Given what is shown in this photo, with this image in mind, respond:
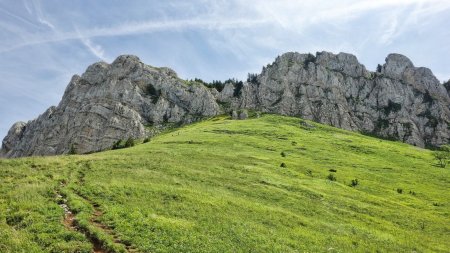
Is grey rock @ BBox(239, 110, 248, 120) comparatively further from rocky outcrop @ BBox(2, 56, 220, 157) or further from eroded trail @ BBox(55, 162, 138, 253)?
eroded trail @ BBox(55, 162, 138, 253)

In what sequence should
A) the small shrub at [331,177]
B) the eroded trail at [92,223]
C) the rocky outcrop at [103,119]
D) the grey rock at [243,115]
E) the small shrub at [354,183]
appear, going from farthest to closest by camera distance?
the rocky outcrop at [103,119] < the grey rock at [243,115] < the small shrub at [331,177] < the small shrub at [354,183] < the eroded trail at [92,223]

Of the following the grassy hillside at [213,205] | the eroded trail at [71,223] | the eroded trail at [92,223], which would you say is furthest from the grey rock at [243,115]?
the eroded trail at [71,223]

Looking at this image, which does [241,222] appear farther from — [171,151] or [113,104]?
[113,104]

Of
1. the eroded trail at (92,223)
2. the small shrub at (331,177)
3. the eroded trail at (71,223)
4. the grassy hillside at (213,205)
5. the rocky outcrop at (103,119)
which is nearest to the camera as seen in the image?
the eroded trail at (71,223)

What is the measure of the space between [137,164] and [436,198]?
44679mm

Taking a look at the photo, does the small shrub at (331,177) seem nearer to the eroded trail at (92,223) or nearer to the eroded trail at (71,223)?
the eroded trail at (92,223)

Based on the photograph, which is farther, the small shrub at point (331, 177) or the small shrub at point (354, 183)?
the small shrub at point (331, 177)

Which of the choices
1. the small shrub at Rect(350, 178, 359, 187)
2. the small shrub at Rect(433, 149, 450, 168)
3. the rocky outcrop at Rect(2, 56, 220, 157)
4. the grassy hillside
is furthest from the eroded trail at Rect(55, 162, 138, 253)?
the rocky outcrop at Rect(2, 56, 220, 157)

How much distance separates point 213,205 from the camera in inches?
1420

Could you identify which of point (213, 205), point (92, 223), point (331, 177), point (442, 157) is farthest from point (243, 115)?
point (92, 223)

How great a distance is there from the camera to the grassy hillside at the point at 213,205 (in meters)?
26.5

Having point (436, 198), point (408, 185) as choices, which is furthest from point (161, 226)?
point (408, 185)

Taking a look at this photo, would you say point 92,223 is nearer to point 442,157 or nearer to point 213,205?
point 213,205

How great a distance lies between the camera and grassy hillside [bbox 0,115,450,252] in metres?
26.5
